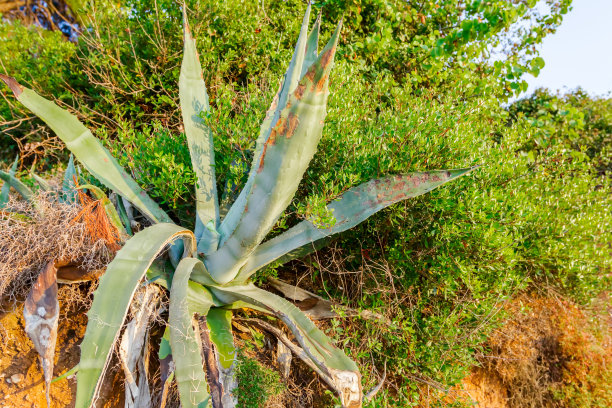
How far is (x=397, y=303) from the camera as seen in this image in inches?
108

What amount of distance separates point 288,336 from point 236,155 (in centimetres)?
115

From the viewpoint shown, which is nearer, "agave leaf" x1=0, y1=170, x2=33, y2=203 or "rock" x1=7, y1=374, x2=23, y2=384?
"rock" x1=7, y1=374, x2=23, y2=384

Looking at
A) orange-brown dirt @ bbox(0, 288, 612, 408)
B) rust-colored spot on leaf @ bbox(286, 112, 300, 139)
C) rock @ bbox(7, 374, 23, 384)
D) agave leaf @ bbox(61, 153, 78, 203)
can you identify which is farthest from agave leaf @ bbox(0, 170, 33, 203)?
rust-colored spot on leaf @ bbox(286, 112, 300, 139)

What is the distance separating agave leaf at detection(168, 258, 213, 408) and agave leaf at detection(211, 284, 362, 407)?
35 cm

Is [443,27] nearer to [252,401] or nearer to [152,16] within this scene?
[152,16]

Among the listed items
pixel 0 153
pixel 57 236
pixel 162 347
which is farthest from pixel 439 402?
pixel 0 153

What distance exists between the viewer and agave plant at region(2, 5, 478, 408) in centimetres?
153

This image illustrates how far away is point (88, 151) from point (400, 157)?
167 cm

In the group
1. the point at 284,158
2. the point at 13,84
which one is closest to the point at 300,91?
the point at 284,158

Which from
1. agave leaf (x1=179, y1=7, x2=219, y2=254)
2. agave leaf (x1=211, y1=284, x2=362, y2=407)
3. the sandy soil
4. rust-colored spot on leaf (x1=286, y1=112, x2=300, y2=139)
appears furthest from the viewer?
agave leaf (x1=179, y1=7, x2=219, y2=254)

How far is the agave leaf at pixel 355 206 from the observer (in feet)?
6.76

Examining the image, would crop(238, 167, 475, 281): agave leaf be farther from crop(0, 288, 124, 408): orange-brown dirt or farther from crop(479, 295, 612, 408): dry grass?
crop(479, 295, 612, 408): dry grass

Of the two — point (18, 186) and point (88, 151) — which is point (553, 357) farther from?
point (18, 186)

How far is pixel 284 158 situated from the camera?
170cm
